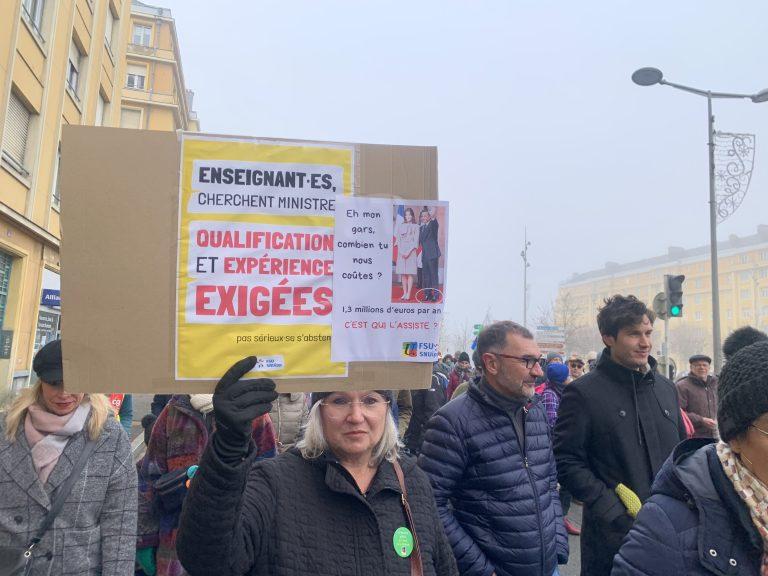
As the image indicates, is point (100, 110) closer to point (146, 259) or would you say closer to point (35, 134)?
point (35, 134)

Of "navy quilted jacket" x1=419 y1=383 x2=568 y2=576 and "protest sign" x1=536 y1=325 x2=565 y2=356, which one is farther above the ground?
"protest sign" x1=536 y1=325 x2=565 y2=356

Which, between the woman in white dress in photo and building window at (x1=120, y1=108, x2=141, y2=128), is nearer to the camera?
the woman in white dress in photo

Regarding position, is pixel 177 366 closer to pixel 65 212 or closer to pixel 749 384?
pixel 65 212

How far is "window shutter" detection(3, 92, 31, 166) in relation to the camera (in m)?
12.9

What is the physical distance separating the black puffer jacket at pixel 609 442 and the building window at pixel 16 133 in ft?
44.8

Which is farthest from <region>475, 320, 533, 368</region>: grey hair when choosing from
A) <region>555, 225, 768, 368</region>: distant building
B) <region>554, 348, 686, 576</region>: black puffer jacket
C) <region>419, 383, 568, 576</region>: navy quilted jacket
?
<region>555, 225, 768, 368</region>: distant building

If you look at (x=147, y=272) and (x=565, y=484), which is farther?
(x=565, y=484)

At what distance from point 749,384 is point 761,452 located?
186 mm

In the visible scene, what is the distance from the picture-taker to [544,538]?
2.81 m

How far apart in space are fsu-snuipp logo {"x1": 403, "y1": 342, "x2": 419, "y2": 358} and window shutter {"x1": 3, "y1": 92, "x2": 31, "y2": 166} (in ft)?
Result: 46.2

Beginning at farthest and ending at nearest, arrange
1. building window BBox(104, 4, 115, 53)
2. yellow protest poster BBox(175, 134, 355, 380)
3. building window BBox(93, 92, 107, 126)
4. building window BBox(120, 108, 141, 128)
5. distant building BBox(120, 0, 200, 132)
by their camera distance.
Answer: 1. distant building BBox(120, 0, 200, 132)
2. building window BBox(120, 108, 141, 128)
3. building window BBox(104, 4, 115, 53)
4. building window BBox(93, 92, 107, 126)
5. yellow protest poster BBox(175, 134, 355, 380)

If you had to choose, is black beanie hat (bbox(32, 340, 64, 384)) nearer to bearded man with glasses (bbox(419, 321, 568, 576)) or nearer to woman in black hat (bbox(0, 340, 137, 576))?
woman in black hat (bbox(0, 340, 137, 576))

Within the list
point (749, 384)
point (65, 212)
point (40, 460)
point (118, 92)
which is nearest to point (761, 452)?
point (749, 384)

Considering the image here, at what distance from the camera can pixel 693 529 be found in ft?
5.03
